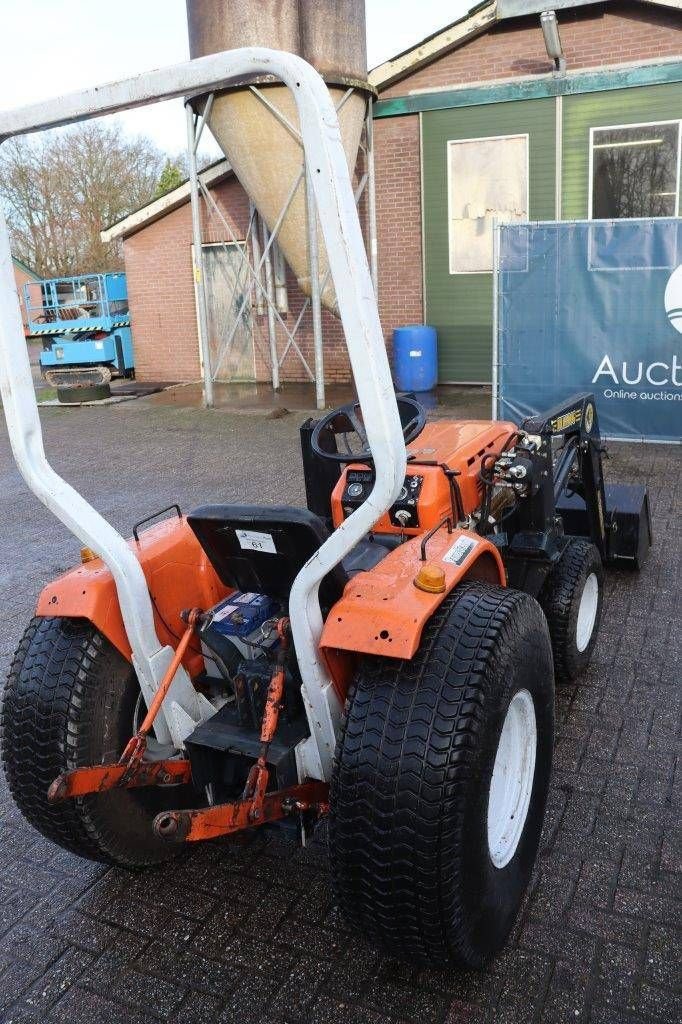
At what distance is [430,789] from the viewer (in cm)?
216

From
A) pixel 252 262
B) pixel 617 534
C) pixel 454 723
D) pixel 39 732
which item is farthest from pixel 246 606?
pixel 252 262

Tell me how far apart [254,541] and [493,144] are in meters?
11.2

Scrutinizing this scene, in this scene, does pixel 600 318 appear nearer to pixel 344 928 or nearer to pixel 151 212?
pixel 344 928

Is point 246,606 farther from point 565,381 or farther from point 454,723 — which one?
point 565,381

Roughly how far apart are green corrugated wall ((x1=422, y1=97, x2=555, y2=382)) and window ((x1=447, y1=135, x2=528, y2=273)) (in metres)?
0.10

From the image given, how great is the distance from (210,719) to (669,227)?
7467mm

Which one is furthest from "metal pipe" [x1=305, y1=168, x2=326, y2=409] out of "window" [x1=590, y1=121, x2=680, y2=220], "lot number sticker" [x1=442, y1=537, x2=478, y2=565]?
"lot number sticker" [x1=442, y1=537, x2=478, y2=565]

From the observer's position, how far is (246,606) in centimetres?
293

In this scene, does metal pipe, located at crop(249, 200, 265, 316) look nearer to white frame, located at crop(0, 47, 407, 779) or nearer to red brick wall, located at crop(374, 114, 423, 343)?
red brick wall, located at crop(374, 114, 423, 343)

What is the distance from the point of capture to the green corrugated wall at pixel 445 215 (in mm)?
11875

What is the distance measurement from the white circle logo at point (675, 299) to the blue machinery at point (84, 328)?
32.5 ft

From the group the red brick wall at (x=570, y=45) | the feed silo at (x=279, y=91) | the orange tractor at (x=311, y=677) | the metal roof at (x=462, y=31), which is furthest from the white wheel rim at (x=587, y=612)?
the red brick wall at (x=570, y=45)

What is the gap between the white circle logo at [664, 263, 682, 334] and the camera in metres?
8.36

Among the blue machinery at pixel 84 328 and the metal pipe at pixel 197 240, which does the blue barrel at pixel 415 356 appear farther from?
the blue machinery at pixel 84 328
